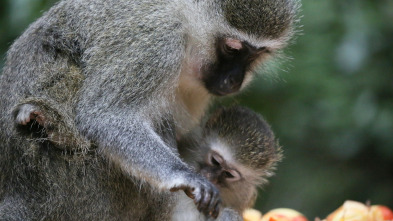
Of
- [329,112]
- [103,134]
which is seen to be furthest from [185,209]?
[329,112]

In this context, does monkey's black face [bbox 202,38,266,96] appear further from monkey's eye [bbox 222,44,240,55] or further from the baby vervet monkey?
the baby vervet monkey

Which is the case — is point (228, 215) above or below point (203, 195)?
below

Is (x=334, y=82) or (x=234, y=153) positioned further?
(x=334, y=82)

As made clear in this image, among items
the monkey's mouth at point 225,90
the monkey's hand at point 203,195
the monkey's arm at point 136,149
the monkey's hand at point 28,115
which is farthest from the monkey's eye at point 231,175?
the monkey's hand at point 28,115

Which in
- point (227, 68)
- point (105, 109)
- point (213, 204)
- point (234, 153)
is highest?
point (105, 109)

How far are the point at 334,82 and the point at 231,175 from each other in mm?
2011

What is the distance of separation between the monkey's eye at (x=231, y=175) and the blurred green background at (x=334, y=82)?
790 mm

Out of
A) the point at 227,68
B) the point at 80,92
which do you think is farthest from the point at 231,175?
the point at 80,92

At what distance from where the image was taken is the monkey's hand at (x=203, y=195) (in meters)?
3.24

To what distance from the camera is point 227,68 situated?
377cm

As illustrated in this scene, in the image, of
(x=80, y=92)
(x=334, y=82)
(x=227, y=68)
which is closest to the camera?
(x=80, y=92)

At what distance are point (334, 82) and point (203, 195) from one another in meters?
2.80

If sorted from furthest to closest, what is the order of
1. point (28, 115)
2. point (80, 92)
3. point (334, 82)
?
point (334, 82), point (80, 92), point (28, 115)

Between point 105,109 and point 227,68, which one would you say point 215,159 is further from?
point 105,109
